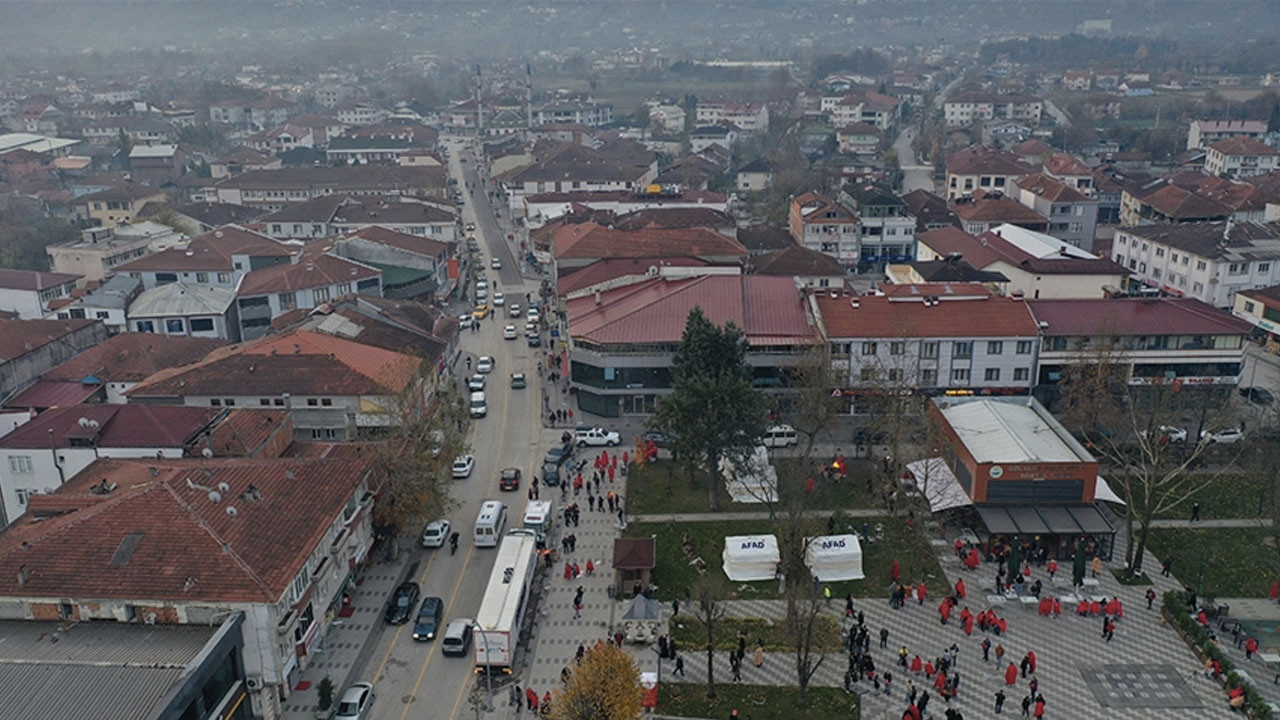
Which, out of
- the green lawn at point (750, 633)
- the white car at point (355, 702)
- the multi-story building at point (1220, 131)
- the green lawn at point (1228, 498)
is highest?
the multi-story building at point (1220, 131)

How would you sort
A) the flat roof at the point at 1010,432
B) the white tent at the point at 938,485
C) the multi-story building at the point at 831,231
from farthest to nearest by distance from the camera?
the multi-story building at the point at 831,231
the flat roof at the point at 1010,432
the white tent at the point at 938,485

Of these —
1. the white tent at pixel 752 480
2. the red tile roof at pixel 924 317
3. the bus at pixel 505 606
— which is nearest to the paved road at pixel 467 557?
the bus at pixel 505 606

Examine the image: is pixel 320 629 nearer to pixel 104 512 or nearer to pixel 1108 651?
pixel 104 512

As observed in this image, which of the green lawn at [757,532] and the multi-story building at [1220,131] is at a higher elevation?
the multi-story building at [1220,131]

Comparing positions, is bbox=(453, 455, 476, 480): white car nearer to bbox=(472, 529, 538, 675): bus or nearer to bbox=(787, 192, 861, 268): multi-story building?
bbox=(472, 529, 538, 675): bus

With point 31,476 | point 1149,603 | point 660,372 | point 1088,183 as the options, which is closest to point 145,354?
point 31,476

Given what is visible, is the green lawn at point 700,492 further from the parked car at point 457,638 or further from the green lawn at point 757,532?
the parked car at point 457,638
